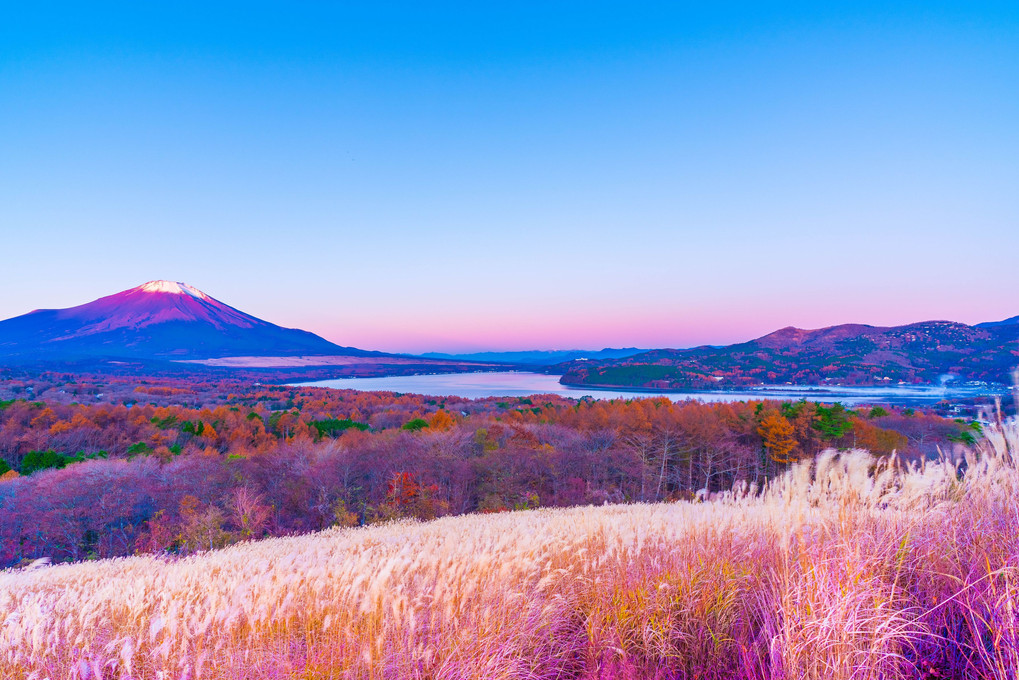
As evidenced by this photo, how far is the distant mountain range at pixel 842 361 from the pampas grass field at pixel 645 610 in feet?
342

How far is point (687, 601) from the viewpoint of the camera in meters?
3.52

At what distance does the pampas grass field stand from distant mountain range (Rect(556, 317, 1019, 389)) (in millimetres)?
104133

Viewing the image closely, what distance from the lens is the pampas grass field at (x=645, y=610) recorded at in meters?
2.79

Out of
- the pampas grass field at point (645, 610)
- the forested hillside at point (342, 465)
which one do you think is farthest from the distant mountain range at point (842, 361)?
the pampas grass field at point (645, 610)

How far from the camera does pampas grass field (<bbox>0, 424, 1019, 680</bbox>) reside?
2.79m

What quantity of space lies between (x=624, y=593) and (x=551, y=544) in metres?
1.20

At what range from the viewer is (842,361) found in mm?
129750

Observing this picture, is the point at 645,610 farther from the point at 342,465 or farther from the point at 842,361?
the point at 842,361

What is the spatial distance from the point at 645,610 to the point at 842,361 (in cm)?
15630

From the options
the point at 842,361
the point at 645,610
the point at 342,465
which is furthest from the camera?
the point at 842,361

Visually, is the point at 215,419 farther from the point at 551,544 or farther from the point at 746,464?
the point at 551,544

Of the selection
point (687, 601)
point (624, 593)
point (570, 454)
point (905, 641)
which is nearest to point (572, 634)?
point (624, 593)

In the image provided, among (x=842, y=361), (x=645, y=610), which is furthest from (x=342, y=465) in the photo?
(x=842, y=361)

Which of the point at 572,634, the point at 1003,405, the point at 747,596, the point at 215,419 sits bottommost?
the point at 215,419
